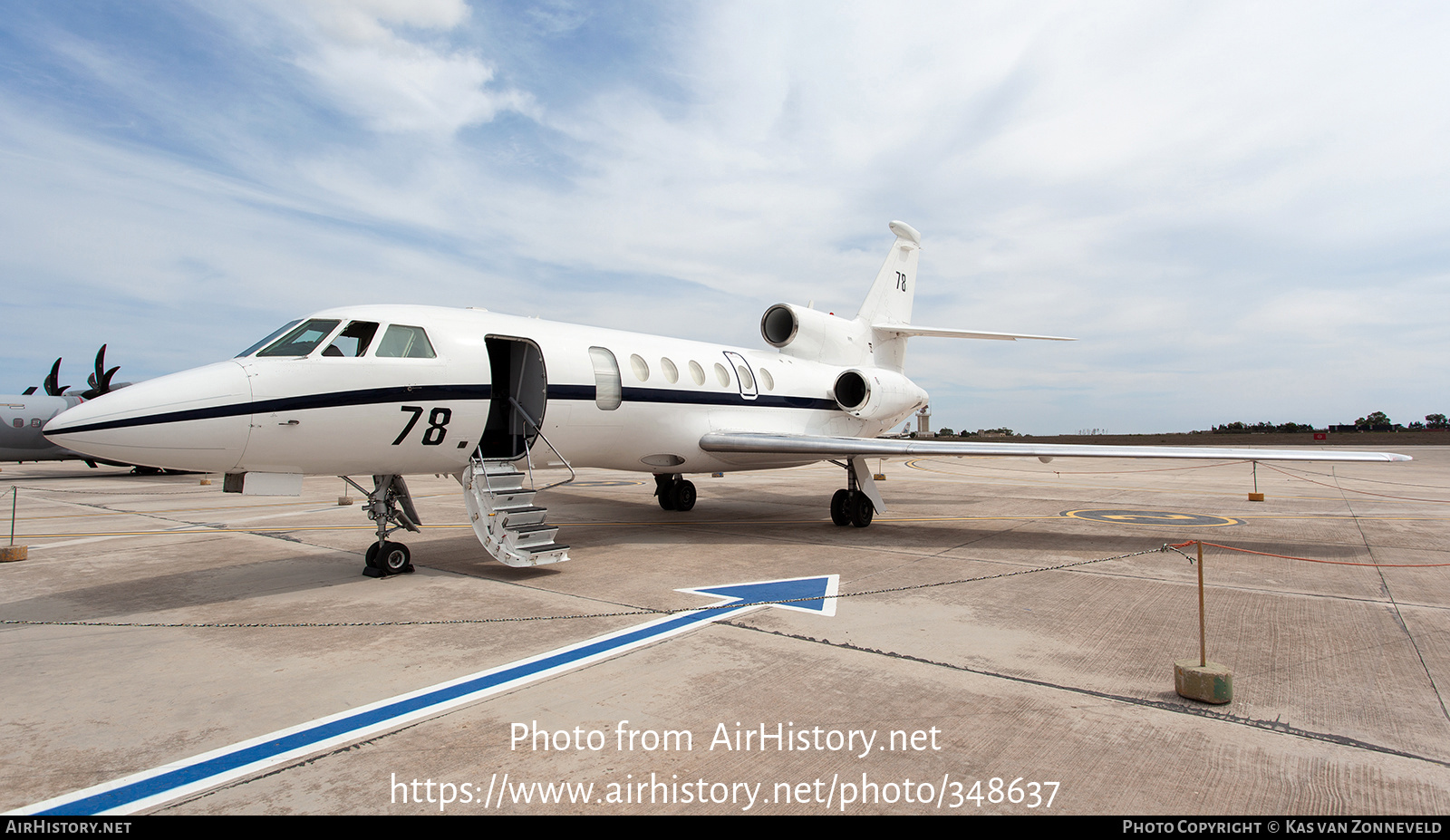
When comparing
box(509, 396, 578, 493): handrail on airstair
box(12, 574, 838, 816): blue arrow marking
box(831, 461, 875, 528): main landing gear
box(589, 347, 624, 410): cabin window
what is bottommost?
box(12, 574, 838, 816): blue arrow marking

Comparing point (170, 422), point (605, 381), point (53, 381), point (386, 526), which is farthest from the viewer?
point (53, 381)

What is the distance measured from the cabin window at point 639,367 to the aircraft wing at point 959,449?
1599 mm

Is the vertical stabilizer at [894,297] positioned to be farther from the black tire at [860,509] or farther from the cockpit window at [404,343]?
the cockpit window at [404,343]

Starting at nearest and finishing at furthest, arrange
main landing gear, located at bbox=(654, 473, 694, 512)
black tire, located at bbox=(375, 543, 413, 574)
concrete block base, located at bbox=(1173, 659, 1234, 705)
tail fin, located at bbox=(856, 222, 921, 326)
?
concrete block base, located at bbox=(1173, 659, 1234, 705) → black tire, located at bbox=(375, 543, 413, 574) → main landing gear, located at bbox=(654, 473, 694, 512) → tail fin, located at bbox=(856, 222, 921, 326)

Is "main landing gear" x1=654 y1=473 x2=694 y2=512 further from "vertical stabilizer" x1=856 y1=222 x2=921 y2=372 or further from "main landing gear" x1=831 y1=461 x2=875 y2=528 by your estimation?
"vertical stabilizer" x1=856 y1=222 x2=921 y2=372

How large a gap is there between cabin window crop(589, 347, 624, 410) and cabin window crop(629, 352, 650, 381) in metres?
0.31

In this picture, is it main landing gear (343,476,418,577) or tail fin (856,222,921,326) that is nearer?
main landing gear (343,476,418,577)

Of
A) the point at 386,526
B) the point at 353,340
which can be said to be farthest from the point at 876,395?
the point at 353,340

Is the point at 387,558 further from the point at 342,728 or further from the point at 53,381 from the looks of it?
the point at 53,381

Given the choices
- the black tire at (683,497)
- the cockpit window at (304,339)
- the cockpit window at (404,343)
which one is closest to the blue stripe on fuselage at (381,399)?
the cockpit window at (404,343)

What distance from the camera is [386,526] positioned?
8430mm

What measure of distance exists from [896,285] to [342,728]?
620 inches

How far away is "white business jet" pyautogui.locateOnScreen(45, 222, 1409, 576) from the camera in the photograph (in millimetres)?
6645

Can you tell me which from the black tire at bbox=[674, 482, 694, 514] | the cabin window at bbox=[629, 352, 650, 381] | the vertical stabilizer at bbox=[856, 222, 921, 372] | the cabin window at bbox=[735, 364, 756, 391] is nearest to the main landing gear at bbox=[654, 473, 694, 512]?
the black tire at bbox=[674, 482, 694, 514]
